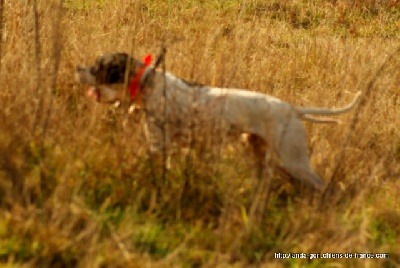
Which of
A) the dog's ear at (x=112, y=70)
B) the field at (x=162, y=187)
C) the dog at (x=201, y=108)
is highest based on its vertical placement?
the dog's ear at (x=112, y=70)

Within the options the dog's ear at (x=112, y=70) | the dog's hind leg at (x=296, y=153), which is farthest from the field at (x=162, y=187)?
the dog's ear at (x=112, y=70)

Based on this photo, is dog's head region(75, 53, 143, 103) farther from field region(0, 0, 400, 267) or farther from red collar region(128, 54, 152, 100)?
field region(0, 0, 400, 267)

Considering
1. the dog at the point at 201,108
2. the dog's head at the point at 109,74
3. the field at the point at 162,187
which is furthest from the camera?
the dog's head at the point at 109,74

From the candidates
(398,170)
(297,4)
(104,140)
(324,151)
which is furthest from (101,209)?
(297,4)

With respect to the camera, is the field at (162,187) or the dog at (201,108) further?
the dog at (201,108)

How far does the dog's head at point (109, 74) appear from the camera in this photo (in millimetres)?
4324

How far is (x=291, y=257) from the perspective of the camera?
3768 millimetres

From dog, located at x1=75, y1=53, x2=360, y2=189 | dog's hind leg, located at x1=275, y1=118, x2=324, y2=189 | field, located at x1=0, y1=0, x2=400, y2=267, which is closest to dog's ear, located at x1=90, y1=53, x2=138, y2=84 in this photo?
dog, located at x1=75, y1=53, x2=360, y2=189

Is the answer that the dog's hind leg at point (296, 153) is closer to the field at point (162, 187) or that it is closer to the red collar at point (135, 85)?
the field at point (162, 187)

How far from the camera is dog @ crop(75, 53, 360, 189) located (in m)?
4.20

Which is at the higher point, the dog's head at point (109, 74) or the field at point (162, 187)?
the dog's head at point (109, 74)

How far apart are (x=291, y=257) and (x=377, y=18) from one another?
7.93 m

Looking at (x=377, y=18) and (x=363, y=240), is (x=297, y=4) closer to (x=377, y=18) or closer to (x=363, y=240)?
(x=377, y=18)

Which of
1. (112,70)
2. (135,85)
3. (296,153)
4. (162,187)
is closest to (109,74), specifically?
(112,70)
